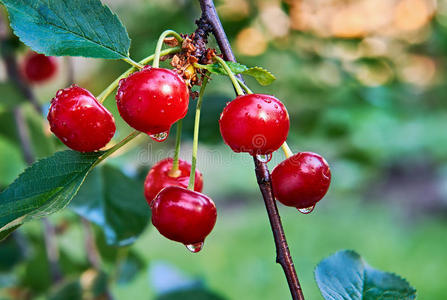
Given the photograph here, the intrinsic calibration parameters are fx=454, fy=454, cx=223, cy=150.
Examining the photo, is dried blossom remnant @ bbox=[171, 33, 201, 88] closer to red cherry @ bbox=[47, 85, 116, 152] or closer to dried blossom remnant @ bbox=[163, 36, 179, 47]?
dried blossom remnant @ bbox=[163, 36, 179, 47]

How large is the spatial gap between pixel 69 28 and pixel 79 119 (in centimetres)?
17

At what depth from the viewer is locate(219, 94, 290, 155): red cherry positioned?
2.37ft

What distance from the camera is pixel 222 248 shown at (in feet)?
16.6

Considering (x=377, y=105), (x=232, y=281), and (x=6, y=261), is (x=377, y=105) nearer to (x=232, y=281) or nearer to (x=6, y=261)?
(x=6, y=261)

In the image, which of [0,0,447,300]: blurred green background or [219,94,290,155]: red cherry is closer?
[219,94,290,155]: red cherry

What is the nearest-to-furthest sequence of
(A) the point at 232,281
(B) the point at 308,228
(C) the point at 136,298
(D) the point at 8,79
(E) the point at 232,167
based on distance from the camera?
1. (D) the point at 8,79
2. (C) the point at 136,298
3. (A) the point at 232,281
4. (B) the point at 308,228
5. (E) the point at 232,167

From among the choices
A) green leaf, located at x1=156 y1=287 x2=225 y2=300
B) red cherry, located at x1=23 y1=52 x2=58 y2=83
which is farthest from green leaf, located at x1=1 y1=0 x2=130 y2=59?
red cherry, located at x1=23 y1=52 x2=58 y2=83

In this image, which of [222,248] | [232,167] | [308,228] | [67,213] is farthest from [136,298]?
[232,167]

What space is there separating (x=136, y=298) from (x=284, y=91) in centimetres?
117

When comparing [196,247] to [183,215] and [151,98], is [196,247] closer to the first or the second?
[183,215]

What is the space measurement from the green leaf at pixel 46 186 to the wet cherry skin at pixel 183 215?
0.46ft

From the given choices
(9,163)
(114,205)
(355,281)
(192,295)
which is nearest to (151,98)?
(355,281)

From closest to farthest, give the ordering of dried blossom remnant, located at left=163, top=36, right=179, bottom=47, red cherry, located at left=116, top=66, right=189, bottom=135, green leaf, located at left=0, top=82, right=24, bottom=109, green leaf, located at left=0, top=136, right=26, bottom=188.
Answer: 1. red cherry, located at left=116, top=66, right=189, bottom=135
2. dried blossom remnant, located at left=163, top=36, right=179, bottom=47
3. green leaf, located at left=0, top=82, right=24, bottom=109
4. green leaf, located at left=0, top=136, right=26, bottom=188

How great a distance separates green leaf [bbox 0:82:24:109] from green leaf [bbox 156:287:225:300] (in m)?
0.87
